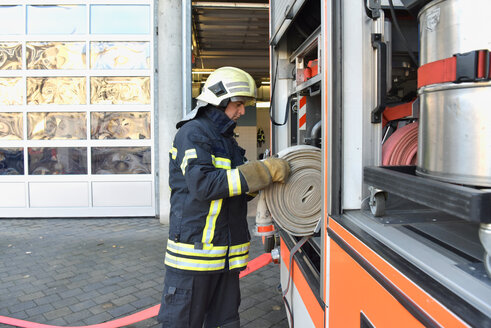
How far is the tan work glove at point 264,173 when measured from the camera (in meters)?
2.14

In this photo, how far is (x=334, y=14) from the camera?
1651 millimetres

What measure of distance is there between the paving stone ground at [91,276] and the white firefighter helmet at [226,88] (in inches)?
81.6

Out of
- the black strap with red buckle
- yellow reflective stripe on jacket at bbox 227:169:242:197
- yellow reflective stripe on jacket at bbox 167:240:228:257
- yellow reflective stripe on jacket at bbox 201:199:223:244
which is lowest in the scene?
yellow reflective stripe on jacket at bbox 167:240:228:257

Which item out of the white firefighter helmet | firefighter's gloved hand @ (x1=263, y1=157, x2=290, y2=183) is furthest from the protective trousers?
the white firefighter helmet

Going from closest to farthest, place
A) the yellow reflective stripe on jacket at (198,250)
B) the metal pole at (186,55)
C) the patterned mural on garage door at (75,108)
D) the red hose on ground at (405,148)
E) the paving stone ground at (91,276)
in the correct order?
the red hose on ground at (405,148), the yellow reflective stripe on jacket at (198,250), the paving stone ground at (91,276), the metal pole at (186,55), the patterned mural on garage door at (75,108)

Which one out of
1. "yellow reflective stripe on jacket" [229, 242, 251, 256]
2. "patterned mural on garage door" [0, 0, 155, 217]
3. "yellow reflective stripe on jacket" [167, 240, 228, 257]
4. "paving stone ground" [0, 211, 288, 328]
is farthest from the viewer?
"patterned mural on garage door" [0, 0, 155, 217]

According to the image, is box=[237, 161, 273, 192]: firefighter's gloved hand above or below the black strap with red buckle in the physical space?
below

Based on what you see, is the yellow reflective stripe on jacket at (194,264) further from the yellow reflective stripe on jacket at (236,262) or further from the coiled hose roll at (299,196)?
the coiled hose roll at (299,196)

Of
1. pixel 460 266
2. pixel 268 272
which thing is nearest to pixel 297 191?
pixel 460 266

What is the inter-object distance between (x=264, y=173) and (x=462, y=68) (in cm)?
124

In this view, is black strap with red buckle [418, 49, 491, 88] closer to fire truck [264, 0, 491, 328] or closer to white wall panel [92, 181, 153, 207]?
A: fire truck [264, 0, 491, 328]

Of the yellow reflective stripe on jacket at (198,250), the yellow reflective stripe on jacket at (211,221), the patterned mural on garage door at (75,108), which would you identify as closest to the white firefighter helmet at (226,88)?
the yellow reflective stripe on jacket at (211,221)

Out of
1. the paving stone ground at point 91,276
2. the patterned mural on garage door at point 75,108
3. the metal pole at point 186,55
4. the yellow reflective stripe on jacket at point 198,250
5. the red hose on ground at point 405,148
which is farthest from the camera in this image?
the patterned mural on garage door at point 75,108

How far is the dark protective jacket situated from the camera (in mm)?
2162
